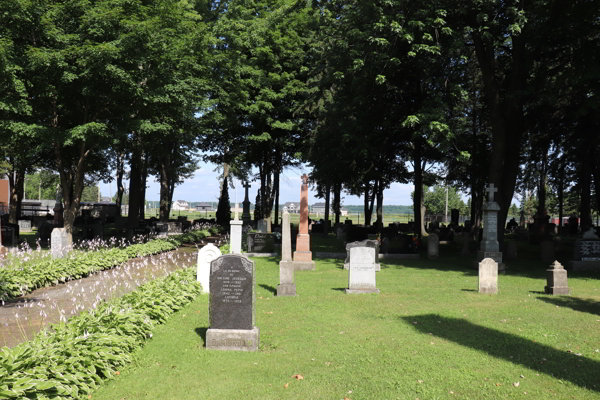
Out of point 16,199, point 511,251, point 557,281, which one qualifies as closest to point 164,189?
point 16,199

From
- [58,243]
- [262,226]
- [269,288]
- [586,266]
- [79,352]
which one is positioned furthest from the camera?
[262,226]

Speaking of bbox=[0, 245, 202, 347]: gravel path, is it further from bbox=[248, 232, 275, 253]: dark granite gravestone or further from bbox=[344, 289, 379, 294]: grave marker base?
bbox=[248, 232, 275, 253]: dark granite gravestone

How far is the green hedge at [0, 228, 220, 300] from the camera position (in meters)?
11.4

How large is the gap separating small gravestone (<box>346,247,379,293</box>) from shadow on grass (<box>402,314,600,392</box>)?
2.74m

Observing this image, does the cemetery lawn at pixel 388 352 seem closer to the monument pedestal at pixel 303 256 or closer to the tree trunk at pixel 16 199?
the monument pedestal at pixel 303 256

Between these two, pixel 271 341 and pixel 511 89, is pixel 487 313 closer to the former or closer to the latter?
pixel 271 341

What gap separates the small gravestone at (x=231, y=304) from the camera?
25.1ft

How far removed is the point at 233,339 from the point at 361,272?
5.49 metres

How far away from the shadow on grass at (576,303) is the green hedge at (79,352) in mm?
8565

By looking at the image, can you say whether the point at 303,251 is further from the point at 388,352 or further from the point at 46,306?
the point at 388,352

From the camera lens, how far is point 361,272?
12.5 meters

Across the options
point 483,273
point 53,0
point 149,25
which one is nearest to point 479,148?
point 483,273

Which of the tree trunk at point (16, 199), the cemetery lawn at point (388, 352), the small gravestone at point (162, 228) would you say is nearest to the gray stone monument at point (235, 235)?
the cemetery lawn at point (388, 352)

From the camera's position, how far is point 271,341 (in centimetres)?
807
